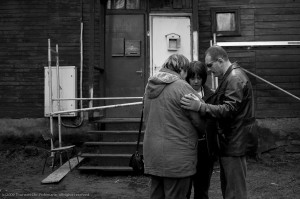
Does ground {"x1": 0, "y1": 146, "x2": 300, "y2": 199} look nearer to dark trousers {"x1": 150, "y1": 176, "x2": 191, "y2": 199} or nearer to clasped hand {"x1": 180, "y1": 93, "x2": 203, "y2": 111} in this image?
dark trousers {"x1": 150, "y1": 176, "x2": 191, "y2": 199}

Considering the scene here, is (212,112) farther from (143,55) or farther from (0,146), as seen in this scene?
(0,146)

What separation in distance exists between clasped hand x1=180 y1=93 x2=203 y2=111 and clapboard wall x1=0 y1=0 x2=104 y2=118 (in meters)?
5.38

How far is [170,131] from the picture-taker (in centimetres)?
267

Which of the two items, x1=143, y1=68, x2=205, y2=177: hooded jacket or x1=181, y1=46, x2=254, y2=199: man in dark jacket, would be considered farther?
x1=181, y1=46, x2=254, y2=199: man in dark jacket

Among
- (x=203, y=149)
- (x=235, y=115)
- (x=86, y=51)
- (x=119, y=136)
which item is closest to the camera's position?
(x=235, y=115)

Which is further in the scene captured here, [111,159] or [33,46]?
[33,46]

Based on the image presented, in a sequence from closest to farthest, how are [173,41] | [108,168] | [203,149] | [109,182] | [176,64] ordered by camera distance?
1. [176,64]
2. [203,149]
3. [109,182]
4. [108,168]
5. [173,41]

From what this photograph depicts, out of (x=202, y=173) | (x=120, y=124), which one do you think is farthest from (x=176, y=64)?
(x=120, y=124)

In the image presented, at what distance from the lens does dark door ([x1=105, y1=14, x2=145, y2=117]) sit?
7426mm

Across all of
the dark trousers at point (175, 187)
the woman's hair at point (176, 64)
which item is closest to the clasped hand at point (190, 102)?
the woman's hair at point (176, 64)

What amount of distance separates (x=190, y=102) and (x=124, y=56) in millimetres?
4970

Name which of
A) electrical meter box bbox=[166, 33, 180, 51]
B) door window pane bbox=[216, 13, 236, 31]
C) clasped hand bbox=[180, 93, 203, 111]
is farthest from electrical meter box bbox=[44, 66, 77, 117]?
clasped hand bbox=[180, 93, 203, 111]

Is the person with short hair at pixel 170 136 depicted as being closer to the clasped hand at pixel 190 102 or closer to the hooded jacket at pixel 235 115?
the clasped hand at pixel 190 102

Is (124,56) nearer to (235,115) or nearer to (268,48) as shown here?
(268,48)
